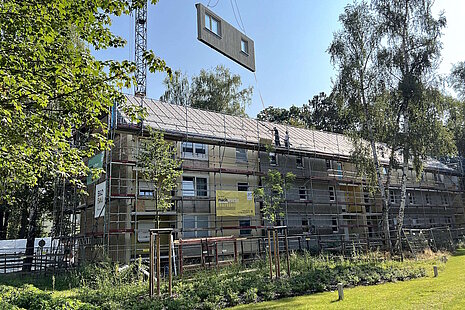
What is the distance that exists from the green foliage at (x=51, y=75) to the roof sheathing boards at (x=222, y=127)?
29.7ft

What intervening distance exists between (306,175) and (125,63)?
66.1 ft

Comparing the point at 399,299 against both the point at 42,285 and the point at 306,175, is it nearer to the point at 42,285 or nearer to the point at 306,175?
the point at 42,285

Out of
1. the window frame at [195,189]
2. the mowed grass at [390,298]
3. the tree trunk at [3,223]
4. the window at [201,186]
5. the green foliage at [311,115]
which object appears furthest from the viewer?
the green foliage at [311,115]

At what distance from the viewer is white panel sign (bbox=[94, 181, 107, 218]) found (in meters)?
16.4

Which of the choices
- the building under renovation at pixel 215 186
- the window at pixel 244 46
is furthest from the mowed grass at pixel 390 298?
the building under renovation at pixel 215 186

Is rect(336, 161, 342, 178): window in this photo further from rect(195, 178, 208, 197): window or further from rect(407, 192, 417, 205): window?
rect(195, 178, 208, 197): window

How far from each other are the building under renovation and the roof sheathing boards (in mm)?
74

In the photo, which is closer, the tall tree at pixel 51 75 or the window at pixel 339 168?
the tall tree at pixel 51 75

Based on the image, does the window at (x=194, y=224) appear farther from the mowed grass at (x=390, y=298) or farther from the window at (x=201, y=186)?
the mowed grass at (x=390, y=298)

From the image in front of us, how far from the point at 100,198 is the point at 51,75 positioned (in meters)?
11.4

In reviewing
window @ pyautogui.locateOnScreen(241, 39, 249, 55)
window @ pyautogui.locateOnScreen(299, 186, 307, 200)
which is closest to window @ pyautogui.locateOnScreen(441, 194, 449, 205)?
window @ pyautogui.locateOnScreen(299, 186, 307, 200)

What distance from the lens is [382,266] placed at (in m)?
13.4

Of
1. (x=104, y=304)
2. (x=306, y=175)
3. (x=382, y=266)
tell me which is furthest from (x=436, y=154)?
(x=104, y=304)

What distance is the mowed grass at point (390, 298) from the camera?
7.59 meters
